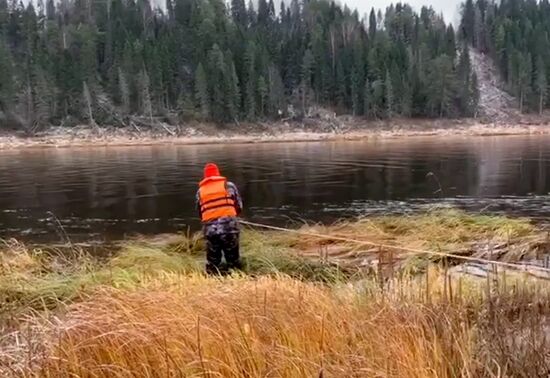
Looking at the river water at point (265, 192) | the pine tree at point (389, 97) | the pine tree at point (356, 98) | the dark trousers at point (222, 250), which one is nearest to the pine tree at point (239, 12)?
the pine tree at point (356, 98)

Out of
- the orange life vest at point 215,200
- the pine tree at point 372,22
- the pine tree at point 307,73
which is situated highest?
the pine tree at point 372,22

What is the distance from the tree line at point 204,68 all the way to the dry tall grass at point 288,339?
79723 millimetres

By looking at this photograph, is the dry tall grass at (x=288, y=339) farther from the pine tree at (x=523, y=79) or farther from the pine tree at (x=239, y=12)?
the pine tree at (x=239, y=12)

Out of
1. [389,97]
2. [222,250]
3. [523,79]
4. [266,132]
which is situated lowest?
[222,250]

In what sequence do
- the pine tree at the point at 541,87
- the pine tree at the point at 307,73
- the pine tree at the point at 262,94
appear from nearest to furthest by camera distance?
the pine tree at the point at 262,94, the pine tree at the point at 307,73, the pine tree at the point at 541,87

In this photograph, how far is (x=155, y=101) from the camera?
8894 centimetres

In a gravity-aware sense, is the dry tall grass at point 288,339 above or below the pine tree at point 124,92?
below

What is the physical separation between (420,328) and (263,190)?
67.4ft

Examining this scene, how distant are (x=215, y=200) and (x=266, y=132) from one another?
7395 centimetres

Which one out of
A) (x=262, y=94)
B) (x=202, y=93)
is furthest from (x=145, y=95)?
(x=262, y=94)

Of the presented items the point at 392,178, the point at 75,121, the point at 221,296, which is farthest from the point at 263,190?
the point at 75,121

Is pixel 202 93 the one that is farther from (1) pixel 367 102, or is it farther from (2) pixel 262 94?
(1) pixel 367 102

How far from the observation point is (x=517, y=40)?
124938mm

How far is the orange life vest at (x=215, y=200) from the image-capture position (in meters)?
9.55
